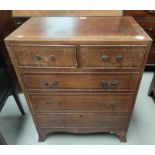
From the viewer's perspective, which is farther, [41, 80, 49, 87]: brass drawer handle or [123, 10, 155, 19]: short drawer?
[123, 10, 155, 19]: short drawer

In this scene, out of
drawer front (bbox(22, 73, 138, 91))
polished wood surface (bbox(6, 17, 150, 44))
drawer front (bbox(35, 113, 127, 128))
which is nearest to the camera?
polished wood surface (bbox(6, 17, 150, 44))

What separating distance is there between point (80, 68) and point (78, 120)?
513 millimetres

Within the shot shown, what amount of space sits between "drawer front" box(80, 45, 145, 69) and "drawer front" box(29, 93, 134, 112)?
9.8 inches

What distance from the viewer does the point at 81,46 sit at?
3.09 feet


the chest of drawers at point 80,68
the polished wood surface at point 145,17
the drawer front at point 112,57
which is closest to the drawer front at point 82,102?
the chest of drawers at point 80,68

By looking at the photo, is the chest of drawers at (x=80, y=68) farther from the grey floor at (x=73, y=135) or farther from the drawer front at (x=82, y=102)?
the grey floor at (x=73, y=135)

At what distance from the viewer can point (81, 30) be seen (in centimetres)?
105

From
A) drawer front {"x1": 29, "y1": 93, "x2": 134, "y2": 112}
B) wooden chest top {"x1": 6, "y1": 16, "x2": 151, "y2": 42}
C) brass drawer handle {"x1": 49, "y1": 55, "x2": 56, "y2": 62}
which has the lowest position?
drawer front {"x1": 29, "y1": 93, "x2": 134, "y2": 112}

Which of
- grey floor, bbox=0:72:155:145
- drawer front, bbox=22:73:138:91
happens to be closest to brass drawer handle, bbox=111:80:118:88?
drawer front, bbox=22:73:138:91

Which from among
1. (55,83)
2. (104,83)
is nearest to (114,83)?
(104,83)

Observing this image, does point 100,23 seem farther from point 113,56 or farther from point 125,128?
point 125,128

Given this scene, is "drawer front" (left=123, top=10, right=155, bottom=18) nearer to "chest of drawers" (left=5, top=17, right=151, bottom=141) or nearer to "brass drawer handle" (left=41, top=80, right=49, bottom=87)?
"chest of drawers" (left=5, top=17, right=151, bottom=141)

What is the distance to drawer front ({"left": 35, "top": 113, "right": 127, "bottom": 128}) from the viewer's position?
1.31 m
